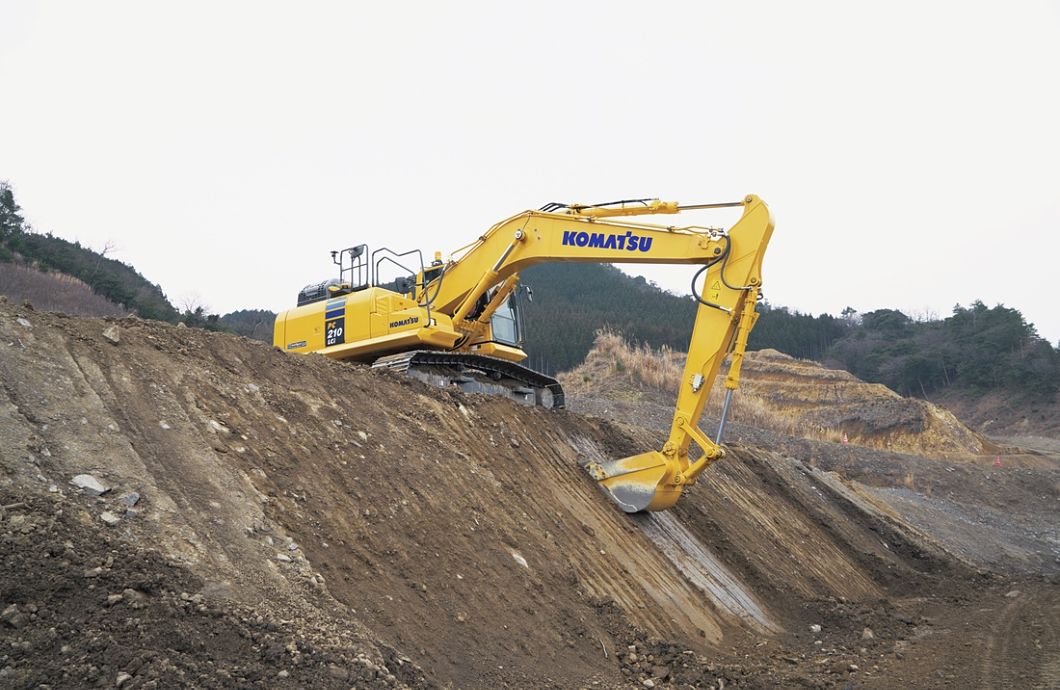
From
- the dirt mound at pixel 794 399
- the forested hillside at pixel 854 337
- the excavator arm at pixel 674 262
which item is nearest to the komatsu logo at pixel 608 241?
the excavator arm at pixel 674 262

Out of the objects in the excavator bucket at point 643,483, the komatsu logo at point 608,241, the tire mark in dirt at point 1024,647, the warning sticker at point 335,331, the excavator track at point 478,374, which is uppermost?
the komatsu logo at point 608,241

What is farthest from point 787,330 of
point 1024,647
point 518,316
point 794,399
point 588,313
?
point 1024,647

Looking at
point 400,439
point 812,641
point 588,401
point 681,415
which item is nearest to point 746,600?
point 812,641

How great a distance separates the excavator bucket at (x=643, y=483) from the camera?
11539mm

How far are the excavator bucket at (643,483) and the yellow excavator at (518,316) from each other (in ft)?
0.05

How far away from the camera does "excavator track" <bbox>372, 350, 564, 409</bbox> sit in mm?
12992

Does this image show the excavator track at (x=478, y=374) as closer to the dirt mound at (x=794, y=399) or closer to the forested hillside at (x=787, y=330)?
the dirt mound at (x=794, y=399)

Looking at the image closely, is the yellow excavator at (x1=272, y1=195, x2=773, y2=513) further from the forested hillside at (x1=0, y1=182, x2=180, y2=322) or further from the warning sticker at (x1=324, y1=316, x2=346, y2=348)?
the forested hillside at (x1=0, y1=182, x2=180, y2=322)

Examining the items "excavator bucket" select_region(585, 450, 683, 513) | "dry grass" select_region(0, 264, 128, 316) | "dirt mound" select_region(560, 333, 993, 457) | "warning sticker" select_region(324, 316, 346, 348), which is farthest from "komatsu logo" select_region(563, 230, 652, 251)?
"dry grass" select_region(0, 264, 128, 316)

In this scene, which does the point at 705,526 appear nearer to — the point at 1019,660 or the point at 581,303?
the point at 1019,660

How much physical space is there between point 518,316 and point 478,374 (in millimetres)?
1635

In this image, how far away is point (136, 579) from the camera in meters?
5.53

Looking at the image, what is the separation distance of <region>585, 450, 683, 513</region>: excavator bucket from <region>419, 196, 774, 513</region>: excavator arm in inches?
0.5

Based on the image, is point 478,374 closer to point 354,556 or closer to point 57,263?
point 354,556
